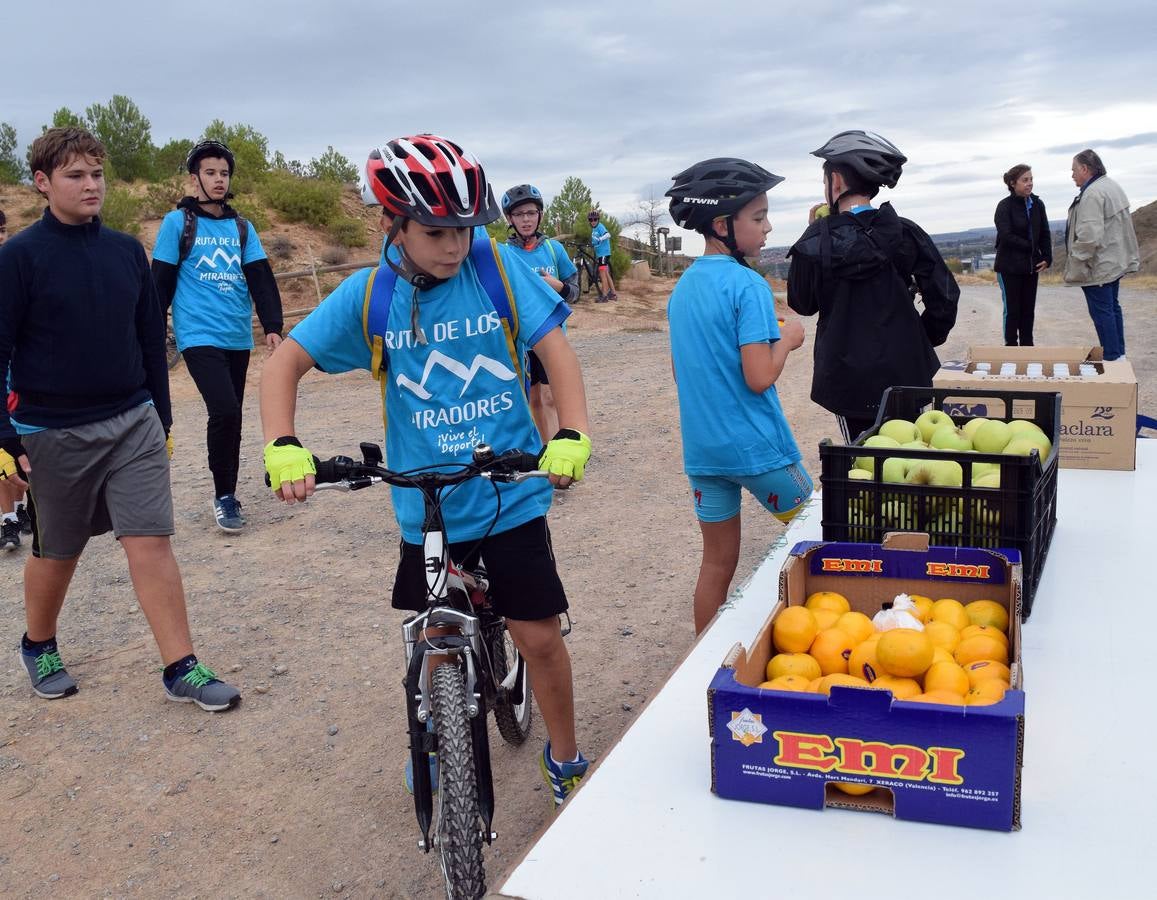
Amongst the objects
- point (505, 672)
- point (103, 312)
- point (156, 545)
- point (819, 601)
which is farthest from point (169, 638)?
point (819, 601)

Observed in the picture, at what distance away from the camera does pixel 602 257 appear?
24.0 m

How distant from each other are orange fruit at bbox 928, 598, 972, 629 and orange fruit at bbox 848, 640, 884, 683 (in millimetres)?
234

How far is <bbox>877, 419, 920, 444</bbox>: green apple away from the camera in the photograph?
304 centimetres

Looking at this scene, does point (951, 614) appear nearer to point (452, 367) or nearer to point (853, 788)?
Result: point (853, 788)

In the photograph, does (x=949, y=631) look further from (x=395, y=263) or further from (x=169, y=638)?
(x=169, y=638)

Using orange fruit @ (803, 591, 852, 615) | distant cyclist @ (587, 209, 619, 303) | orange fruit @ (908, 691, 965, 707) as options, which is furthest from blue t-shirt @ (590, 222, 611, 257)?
orange fruit @ (908, 691, 965, 707)

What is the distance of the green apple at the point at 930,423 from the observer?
10.2ft

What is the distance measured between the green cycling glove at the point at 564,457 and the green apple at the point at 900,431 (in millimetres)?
970

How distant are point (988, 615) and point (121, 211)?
2360 centimetres

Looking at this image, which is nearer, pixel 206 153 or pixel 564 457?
pixel 564 457

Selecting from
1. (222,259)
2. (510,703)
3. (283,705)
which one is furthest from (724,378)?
(222,259)

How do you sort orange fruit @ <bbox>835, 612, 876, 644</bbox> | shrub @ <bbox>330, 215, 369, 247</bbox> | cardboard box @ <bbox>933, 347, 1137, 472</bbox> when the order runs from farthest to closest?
shrub @ <bbox>330, 215, 369, 247</bbox> < cardboard box @ <bbox>933, 347, 1137, 472</bbox> < orange fruit @ <bbox>835, 612, 876, 644</bbox>

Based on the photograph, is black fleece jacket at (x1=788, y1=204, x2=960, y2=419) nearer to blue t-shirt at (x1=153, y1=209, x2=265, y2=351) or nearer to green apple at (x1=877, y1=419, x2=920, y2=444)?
green apple at (x1=877, y1=419, x2=920, y2=444)

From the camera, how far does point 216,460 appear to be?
709cm
